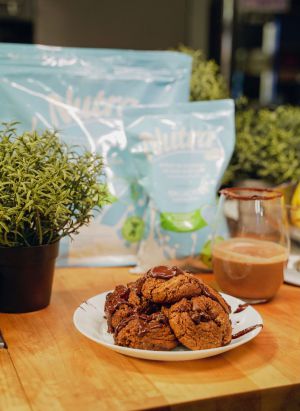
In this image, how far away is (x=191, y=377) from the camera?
83 cm

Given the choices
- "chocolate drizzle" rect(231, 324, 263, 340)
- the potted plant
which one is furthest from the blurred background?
"chocolate drizzle" rect(231, 324, 263, 340)

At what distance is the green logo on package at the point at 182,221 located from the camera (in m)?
1.29

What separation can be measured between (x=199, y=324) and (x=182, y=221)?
459 millimetres

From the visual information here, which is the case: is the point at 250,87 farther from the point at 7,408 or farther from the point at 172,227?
the point at 7,408

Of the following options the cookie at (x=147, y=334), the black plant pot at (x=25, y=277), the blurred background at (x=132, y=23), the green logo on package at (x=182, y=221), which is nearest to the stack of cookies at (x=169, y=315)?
the cookie at (x=147, y=334)

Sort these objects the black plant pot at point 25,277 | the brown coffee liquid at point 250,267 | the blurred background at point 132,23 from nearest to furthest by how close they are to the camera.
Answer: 1. the black plant pot at point 25,277
2. the brown coffee liquid at point 250,267
3. the blurred background at point 132,23

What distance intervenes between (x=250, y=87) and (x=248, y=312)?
3.79m

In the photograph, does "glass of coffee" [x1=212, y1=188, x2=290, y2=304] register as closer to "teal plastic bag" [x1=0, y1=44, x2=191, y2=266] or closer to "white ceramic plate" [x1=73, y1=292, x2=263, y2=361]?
"white ceramic plate" [x1=73, y1=292, x2=263, y2=361]

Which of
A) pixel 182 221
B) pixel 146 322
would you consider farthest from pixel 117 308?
pixel 182 221

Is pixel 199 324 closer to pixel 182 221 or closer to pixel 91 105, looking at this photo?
pixel 182 221

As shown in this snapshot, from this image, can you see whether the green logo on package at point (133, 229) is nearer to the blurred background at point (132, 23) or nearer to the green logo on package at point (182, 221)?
the green logo on package at point (182, 221)

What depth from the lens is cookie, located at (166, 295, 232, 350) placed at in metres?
0.85

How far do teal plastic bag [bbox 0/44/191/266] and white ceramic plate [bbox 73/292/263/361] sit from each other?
0.32 metres

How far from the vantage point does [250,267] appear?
1.10 metres
